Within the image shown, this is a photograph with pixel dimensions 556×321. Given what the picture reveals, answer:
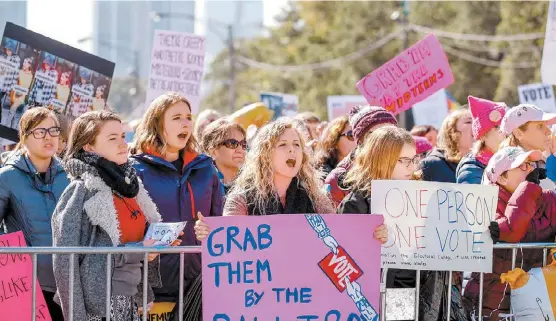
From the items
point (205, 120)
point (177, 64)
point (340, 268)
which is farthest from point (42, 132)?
point (177, 64)

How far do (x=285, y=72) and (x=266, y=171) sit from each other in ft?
175

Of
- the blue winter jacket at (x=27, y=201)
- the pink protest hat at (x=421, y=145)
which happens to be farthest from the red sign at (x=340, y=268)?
the pink protest hat at (x=421, y=145)

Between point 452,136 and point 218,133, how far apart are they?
6.15ft

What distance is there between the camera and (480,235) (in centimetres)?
568

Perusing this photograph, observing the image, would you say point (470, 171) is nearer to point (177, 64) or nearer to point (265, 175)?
point (265, 175)

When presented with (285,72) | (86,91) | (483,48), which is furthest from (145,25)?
(86,91)

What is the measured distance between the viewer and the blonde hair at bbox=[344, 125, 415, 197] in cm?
589

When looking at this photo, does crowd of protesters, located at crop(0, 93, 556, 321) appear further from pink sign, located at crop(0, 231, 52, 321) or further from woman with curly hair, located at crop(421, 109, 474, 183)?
woman with curly hair, located at crop(421, 109, 474, 183)

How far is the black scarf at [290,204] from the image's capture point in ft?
18.9

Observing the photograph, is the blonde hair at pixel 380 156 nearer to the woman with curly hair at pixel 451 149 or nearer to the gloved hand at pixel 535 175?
the gloved hand at pixel 535 175

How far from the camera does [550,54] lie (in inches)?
316

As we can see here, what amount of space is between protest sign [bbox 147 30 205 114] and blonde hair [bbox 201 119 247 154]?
142 inches

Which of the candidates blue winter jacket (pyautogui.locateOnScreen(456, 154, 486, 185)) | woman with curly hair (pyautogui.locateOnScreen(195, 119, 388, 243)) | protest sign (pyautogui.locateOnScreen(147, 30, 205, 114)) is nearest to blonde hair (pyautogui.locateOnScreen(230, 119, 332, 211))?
woman with curly hair (pyautogui.locateOnScreen(195, 119, 388, 243))

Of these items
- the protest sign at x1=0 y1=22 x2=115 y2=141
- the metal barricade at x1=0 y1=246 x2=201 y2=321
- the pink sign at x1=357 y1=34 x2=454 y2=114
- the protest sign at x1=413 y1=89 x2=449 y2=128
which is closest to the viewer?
the metal barricade at x1=0 y1=246 x2=201 y2=321
